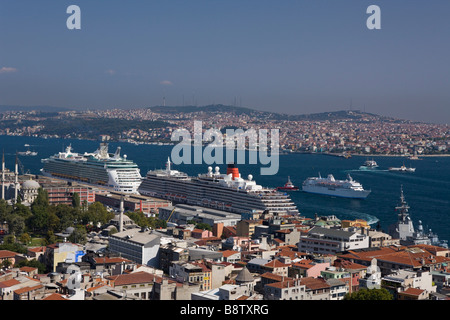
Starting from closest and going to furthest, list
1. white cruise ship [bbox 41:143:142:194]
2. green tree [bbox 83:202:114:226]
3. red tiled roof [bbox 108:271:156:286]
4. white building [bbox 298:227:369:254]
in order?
red tiled roof [bbox 108:271:156:286], white building [bbox 298:227:369:254], green tree [bbox 83:202:114:226], white cruise ship [bbox 41:143:142:194]

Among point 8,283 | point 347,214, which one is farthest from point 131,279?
point 347,214

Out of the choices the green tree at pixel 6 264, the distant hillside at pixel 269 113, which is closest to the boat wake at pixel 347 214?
the green tree at pixel 6 264

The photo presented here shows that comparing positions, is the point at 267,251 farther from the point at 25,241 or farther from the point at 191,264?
the point at 25,241

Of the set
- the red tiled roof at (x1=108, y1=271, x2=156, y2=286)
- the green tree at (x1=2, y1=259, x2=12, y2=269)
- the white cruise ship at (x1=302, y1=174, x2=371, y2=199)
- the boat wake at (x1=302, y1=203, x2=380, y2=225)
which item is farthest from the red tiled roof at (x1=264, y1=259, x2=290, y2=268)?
the white cruise ship at (x1=302, y1=174, x2=371, y2=199)

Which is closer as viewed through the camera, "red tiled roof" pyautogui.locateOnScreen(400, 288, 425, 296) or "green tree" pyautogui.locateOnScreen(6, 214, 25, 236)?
"red tiled roof" pyautogui.locateOnScreen(400, 288, 425, 296)

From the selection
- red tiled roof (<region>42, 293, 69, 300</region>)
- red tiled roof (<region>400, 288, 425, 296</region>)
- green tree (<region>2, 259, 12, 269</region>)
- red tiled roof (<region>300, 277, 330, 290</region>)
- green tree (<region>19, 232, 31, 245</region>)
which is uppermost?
red tiled roof (<region>42, 293, 69, 300</region>)

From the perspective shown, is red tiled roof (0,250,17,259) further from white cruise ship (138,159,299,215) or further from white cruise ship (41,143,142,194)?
white cruise ship (41,143,142,194)

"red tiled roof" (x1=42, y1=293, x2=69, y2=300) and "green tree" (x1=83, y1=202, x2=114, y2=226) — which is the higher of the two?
"red tiled roof" (x1=42, y1=293, x2=69, y2=300)

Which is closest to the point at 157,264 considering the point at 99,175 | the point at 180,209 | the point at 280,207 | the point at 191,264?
the point at 191,264
